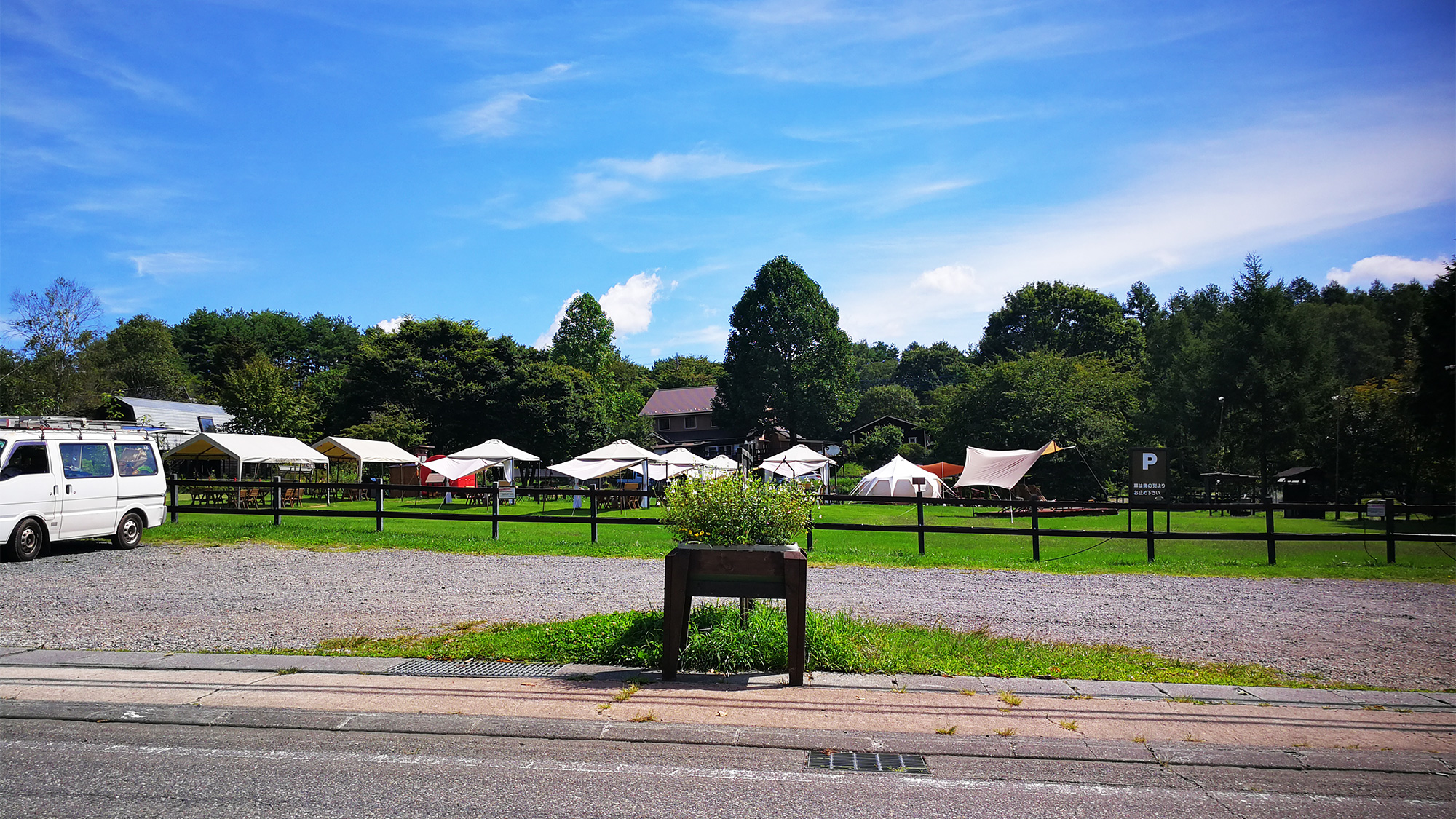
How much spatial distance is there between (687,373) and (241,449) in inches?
2882

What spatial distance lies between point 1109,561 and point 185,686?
45.8 feet

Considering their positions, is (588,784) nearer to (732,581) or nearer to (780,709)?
(780,709)

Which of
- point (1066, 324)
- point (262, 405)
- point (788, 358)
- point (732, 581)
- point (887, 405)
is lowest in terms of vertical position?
point (732, 581)

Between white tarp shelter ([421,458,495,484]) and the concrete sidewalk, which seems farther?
white tarp shelter ([421,458,495,484])

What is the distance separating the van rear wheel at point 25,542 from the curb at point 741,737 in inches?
348

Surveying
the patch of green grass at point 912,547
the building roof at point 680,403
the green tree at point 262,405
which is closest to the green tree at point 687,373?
the building roof at point 680,403

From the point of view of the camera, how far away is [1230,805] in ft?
13.2

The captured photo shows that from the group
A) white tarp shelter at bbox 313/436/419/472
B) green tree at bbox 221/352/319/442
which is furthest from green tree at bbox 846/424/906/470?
green tree at bbox 221/352/319/442

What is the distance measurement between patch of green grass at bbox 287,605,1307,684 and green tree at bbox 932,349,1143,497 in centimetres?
4172

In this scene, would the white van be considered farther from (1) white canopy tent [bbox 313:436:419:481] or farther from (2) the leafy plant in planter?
(1) white canopy tent [bbox 313:436:419:481]

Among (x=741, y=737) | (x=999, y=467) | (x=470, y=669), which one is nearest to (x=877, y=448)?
(x=999, y=467)

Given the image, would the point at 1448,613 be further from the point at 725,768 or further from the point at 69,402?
the point at 69,402

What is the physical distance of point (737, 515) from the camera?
6281 millimetres

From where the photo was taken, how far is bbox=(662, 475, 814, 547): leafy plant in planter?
20.6 feet
